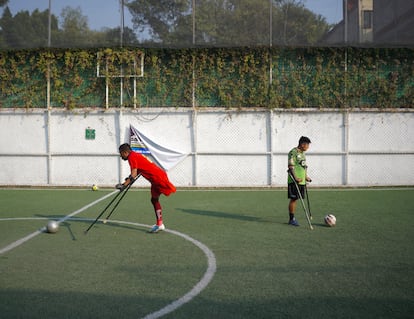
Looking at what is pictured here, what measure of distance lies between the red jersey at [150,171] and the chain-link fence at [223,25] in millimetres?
9155

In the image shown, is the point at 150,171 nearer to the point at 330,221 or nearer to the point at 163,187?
the point at 163,187

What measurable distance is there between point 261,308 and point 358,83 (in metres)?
13.3

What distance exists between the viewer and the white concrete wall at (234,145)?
586 inches

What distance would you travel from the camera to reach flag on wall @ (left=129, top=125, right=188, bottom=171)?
1502 cm

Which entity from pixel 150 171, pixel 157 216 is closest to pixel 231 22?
pixel 150 171

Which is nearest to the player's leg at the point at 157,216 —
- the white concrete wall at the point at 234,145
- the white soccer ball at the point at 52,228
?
the white soccer ball at the point at 52,228

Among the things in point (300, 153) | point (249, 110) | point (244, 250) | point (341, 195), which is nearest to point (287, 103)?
point (249, 110)

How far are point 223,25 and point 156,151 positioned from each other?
553 centimetres

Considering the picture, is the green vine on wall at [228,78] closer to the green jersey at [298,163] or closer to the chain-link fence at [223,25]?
the chain-link fence at [223,25]

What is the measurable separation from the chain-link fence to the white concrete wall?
9.31 ft

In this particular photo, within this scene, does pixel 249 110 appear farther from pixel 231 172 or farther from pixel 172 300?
pixel 172 300

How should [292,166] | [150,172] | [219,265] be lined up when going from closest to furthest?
[219,265]
[150,172]
[292,166]

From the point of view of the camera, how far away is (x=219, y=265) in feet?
17.9

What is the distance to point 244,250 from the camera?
6234 mm
